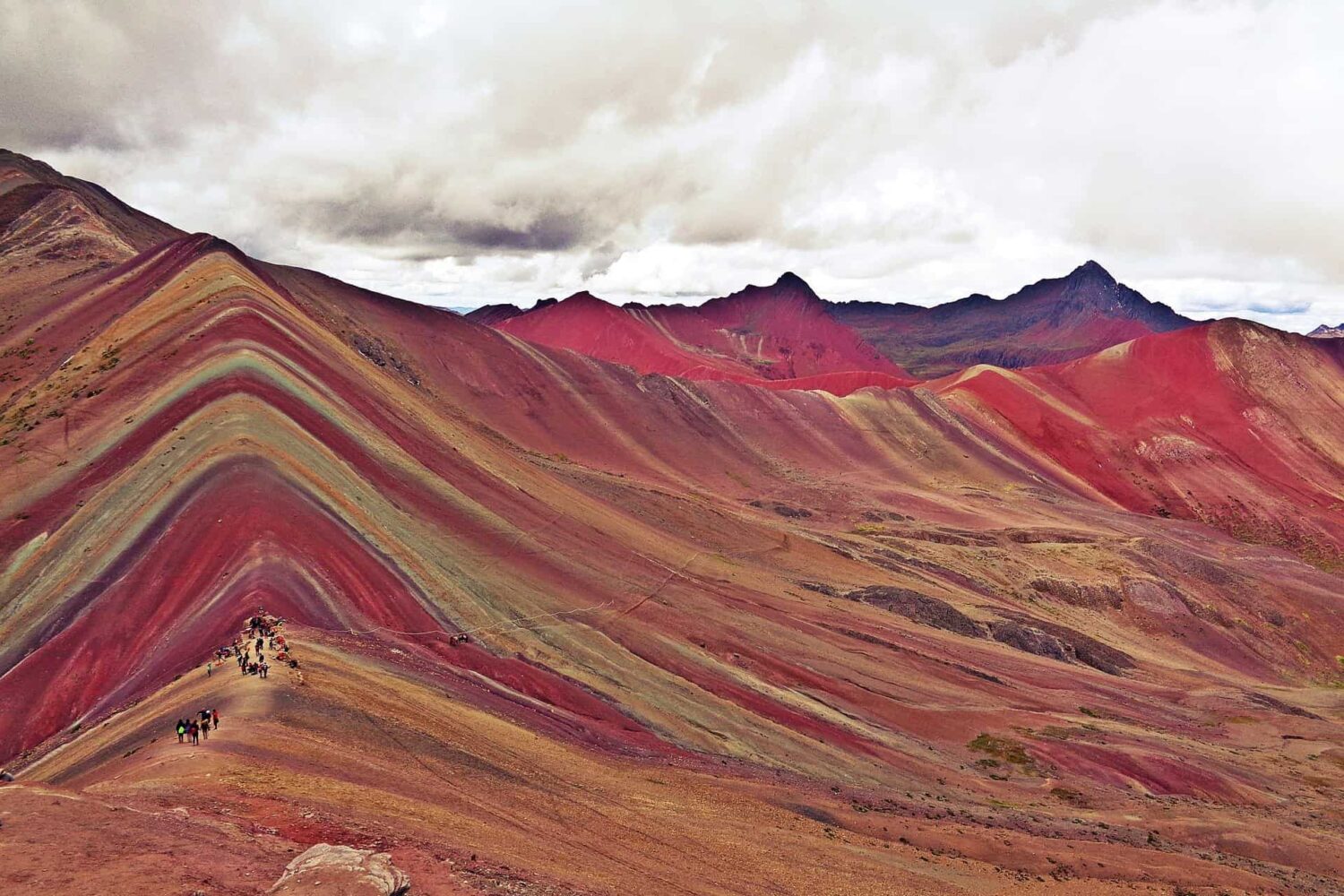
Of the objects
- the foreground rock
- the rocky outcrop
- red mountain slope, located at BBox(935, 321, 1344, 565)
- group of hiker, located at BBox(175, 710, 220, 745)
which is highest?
red mountain slope, located at BBox(935, 321, 1344, 565)

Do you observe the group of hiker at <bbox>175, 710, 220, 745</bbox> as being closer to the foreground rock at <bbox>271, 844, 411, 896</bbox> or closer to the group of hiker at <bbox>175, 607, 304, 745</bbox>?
the group of hiker at <bbox>175, 607, 304, 745</bbox>

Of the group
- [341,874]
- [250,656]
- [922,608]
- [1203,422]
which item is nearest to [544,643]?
[250,656]

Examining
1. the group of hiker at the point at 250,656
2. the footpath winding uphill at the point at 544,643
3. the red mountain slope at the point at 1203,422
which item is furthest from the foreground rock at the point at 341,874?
the red mountain slope at the point at 1203,422

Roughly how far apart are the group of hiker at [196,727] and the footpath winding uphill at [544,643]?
0.47m

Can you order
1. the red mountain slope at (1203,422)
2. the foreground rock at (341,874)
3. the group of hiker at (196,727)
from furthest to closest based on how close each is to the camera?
1. the red mountain slope at (1203,422)
2. the group of hiker at (196,727)
3. the foreground rock at (341,874)

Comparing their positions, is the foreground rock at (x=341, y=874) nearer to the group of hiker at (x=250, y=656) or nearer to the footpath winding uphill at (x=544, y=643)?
the footpath winding uphill at (x=544, y=643)

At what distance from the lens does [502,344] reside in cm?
10919

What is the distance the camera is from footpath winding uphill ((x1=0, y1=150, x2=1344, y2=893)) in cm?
2153

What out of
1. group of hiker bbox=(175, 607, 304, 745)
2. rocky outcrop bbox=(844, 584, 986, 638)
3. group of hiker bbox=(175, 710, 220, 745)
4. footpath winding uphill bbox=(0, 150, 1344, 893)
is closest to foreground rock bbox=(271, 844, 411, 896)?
footpath winding uphill bbox=(0, 150, 1344, 893)

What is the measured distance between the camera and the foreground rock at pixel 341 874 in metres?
13.8

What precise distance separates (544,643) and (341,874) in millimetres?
25560

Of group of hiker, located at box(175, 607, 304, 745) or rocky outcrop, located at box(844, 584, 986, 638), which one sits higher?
group of hiker, located at box(175, 607, 304, 745)

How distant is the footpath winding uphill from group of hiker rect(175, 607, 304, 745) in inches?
22.2

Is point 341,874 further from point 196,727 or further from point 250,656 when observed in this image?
point 250,656
